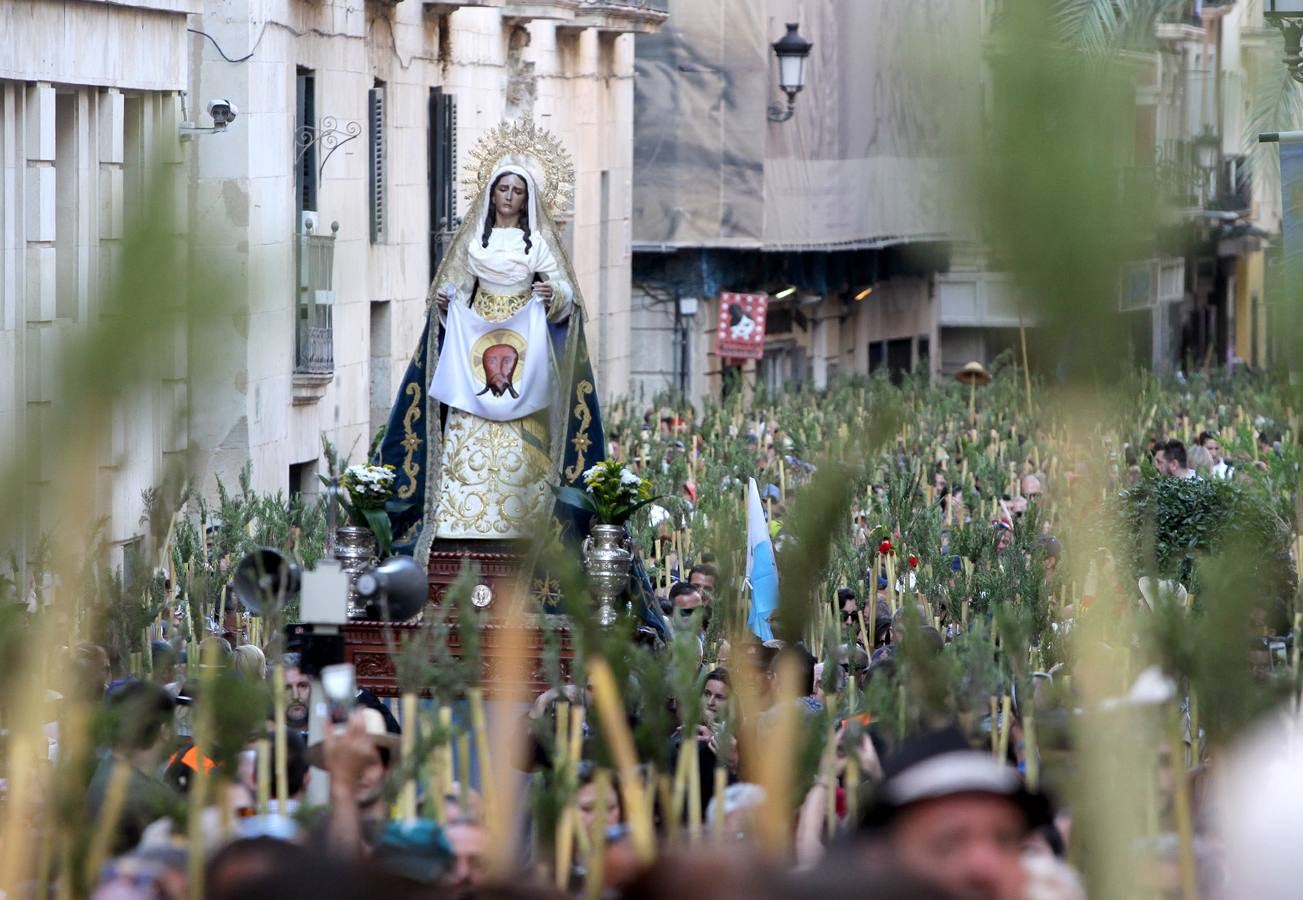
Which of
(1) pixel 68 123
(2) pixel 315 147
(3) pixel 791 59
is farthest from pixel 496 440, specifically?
(3) pixel 791 59

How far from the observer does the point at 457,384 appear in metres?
11.7

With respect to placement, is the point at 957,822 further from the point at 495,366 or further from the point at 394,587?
the point at 495,366

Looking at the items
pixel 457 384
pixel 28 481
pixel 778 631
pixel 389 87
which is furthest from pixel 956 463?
pixel 28 481

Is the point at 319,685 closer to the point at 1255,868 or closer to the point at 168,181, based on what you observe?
the point at 1255,868

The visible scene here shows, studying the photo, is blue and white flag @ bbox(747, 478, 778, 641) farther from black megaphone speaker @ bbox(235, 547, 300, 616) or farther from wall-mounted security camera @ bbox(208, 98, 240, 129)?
wall-mounted security camera @ bbox(208, 98, 240, 129)

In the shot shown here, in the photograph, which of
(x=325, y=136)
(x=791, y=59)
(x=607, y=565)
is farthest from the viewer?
(x=791, y=59)

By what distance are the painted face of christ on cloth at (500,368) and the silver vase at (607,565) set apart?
3.17 ft

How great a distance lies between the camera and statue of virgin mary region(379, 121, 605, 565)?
11586mm

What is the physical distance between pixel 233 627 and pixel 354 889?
7746 mm

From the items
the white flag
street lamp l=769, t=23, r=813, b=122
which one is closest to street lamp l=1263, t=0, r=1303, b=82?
the white flag

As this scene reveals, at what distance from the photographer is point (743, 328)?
28.9 metres

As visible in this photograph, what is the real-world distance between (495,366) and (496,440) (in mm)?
333

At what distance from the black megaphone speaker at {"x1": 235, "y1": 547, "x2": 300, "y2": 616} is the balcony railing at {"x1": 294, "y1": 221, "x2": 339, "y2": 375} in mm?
12110

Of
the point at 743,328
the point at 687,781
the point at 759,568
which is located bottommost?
the point at 687,781
